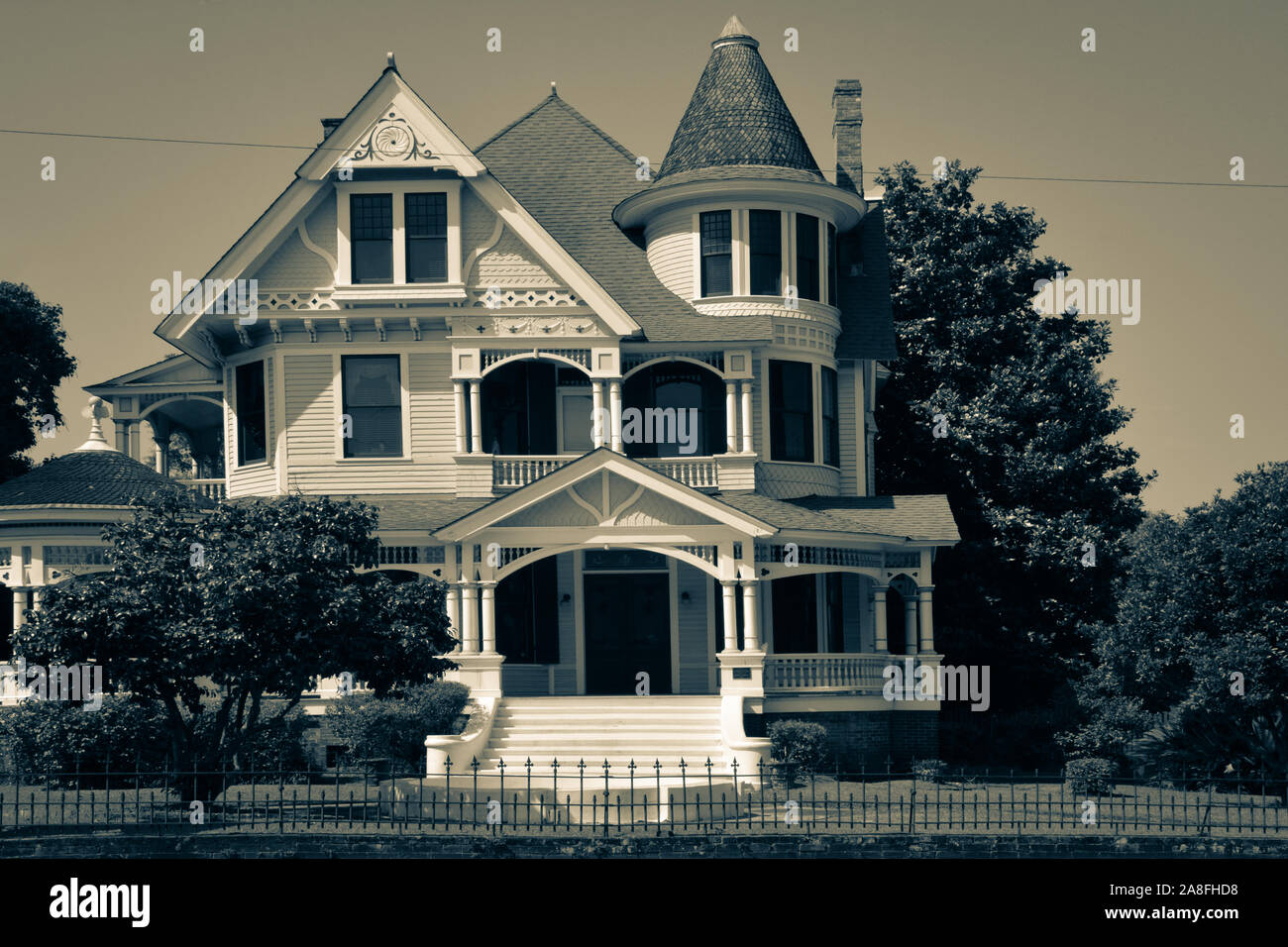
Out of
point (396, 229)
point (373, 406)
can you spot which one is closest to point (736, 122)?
point (396, 229)

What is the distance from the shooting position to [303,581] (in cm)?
2389

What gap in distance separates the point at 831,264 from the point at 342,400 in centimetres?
1033

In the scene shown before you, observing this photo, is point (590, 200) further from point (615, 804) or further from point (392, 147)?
point (615, 804)

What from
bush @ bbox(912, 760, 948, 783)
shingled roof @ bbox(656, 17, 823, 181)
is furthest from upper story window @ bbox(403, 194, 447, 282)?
bush @ bbox(912, 760, 948, 783)

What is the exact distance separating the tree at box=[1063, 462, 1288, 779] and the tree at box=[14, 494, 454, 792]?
11657 mm

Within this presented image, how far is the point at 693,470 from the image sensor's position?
33.2m

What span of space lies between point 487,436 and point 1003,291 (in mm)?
14002

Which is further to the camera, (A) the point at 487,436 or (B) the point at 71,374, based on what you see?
(B) the point at 71,374

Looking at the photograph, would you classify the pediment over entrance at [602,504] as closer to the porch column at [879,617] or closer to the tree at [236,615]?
the porch column at [879,617]

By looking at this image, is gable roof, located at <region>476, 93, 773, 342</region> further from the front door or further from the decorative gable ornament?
the front door

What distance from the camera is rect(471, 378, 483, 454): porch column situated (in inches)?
1287
